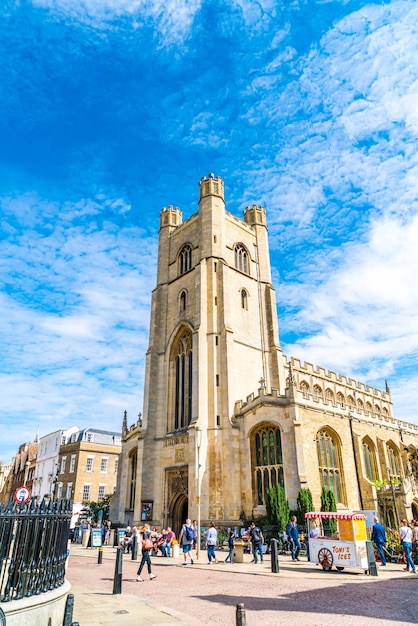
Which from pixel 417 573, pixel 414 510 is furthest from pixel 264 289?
pixel 417 573

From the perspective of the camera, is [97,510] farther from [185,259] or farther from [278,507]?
[185,259]

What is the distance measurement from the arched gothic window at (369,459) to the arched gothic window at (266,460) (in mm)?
7992

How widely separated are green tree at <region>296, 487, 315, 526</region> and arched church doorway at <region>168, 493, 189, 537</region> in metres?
8.86

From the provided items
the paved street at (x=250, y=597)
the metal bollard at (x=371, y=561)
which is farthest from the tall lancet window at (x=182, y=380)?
the metal bollard at (x=371, y=561)

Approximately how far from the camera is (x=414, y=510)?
92.6 feet

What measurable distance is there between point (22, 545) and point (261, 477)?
70.0 feet

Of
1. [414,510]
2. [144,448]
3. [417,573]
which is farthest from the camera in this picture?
[144,448]

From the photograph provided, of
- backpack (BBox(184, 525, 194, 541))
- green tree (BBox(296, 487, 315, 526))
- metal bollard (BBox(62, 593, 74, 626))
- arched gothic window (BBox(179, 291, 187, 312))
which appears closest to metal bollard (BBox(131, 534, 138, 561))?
backpack (BBox(184, 525, 194, 541))

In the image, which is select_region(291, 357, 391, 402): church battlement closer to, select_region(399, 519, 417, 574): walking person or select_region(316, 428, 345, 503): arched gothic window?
select_region(316, 428, 345, 503): arched gothic window

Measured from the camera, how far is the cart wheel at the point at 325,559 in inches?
565

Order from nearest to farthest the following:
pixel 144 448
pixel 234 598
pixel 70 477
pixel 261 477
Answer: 1. pixel 234 598
2. pixel 261 477
3. pixel 144 448
4. pixel 70 477

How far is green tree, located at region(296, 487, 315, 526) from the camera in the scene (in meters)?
21.8

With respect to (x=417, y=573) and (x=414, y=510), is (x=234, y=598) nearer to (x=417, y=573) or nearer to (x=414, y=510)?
(x=417, y=573)

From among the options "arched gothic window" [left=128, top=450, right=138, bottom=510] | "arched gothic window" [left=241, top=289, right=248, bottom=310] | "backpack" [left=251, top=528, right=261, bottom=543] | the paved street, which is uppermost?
"arched gothic window" [left=241, top=289, right=248, bottom=310]
